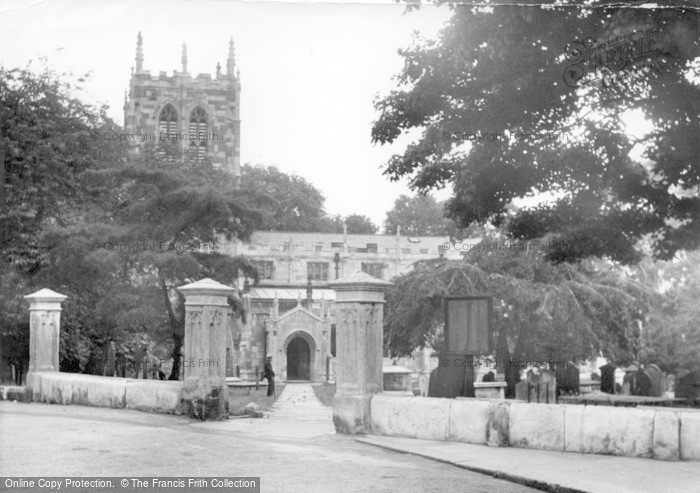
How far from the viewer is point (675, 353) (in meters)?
29.1

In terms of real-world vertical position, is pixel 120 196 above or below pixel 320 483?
above

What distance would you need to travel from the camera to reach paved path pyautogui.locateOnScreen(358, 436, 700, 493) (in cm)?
796

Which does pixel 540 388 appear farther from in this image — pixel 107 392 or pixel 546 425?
pixel 546 425

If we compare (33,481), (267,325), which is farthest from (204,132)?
(267,325)

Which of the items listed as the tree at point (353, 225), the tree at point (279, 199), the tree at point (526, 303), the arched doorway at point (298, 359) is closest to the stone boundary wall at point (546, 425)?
the tree at point (279, 199)

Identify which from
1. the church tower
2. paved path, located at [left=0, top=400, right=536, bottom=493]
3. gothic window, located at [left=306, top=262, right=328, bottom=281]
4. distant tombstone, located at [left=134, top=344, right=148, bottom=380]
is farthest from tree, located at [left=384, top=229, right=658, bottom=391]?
gothic window, located at [left=306, top=262, right=328, bottom=281]

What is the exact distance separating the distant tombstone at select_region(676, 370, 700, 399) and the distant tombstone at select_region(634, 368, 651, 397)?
6.23 feet

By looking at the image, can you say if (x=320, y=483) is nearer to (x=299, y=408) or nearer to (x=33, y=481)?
(x=33, y=481)

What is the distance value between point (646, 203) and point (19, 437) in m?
9.47

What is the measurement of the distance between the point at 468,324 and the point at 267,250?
17.1 metres

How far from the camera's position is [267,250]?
3045 cm

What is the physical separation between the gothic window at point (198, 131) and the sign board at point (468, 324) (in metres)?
11.5

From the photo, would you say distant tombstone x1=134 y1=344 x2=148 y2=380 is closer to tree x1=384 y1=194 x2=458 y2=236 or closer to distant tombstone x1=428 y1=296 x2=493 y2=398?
tree x1=384 y1=194 x2=458 y2=236

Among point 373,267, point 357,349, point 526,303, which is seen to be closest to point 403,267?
point 373,267
